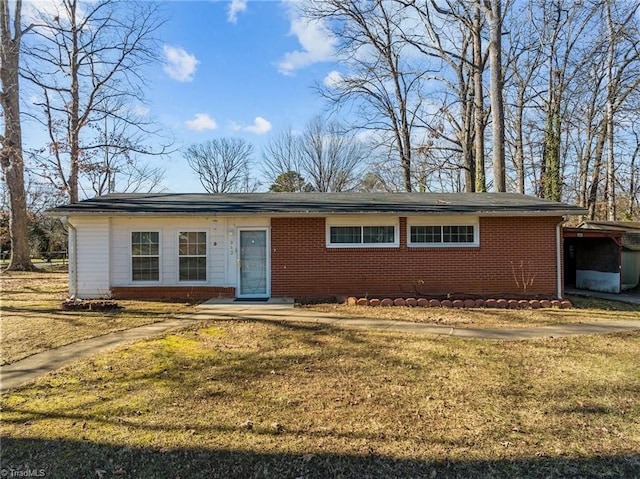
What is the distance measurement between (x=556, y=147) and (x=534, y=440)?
22584 millimetres

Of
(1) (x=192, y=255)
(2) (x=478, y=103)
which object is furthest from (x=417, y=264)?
(2) (x=478, y=103)

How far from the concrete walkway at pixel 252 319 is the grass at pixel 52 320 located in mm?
406

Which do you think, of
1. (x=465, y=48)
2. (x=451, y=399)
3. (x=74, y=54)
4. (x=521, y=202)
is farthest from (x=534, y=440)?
(x=74, y=54)

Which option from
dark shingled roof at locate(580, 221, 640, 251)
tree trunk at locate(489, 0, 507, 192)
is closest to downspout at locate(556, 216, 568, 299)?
dark shingled roof at locate(580, 221, 640, 251)

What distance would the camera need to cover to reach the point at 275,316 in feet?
28.7

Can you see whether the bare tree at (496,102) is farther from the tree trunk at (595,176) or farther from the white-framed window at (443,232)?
Answer: the tree trunk at (595,176)

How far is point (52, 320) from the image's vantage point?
8234 mm

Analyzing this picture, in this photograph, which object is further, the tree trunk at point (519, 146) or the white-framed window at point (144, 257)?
the tree trunk at point (519, 146)

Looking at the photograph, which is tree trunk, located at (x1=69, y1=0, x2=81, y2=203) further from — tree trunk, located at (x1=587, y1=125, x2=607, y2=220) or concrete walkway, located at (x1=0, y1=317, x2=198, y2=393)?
tree trunk, located at (x1=587, y1=125, x2=607, y2=220)

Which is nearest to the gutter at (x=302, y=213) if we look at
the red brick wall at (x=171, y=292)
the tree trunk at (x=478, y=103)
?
the red brick wall at (x=171, y=292)

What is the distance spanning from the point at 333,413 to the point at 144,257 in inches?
353

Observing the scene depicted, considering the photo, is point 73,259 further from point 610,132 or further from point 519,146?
point 610,132

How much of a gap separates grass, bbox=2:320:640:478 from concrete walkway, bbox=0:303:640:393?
498mm

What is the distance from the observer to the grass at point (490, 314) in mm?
8344
